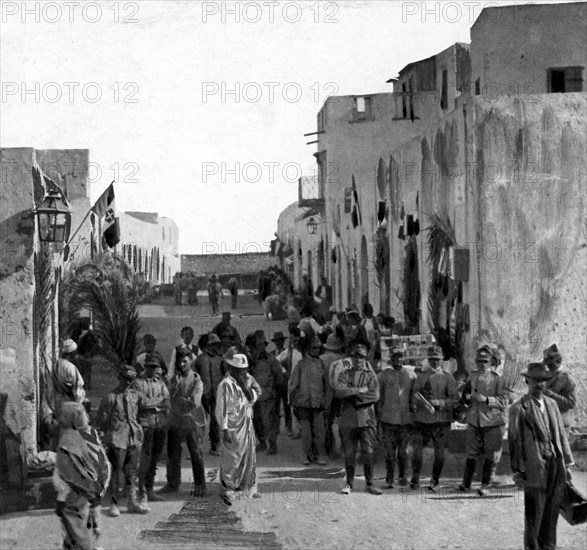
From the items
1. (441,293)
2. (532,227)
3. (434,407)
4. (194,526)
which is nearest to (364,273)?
(441,293)

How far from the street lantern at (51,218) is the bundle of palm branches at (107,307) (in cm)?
569

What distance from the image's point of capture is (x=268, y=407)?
12.4m

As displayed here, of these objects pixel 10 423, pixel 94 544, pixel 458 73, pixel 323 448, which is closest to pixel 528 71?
pixel 458 73

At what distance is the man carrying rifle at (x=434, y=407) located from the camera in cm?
1024

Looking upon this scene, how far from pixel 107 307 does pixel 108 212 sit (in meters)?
2.96

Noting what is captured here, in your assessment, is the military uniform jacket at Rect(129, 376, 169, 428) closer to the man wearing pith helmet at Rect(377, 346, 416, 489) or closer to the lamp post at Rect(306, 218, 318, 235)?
the man wearing pith helmet at Rect(377, 346, 416, 489)

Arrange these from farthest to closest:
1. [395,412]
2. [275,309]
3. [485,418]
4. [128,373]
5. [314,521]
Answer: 1. [275,309]
2. [395,412]
3. [485,418]
4. [128,373]
5. [314,521]

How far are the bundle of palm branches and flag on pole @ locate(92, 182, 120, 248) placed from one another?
102cm

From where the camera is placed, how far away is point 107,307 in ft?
56.2

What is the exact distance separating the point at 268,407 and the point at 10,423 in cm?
339

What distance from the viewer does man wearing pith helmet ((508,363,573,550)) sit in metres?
7.68

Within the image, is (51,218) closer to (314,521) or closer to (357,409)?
(357,409)

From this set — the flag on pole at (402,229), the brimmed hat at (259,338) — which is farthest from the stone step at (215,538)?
the flag on pole at (402,229)

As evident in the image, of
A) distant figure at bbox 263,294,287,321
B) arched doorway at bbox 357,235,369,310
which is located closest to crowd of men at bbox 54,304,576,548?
arched doorway at bbox 357,235,369,310
